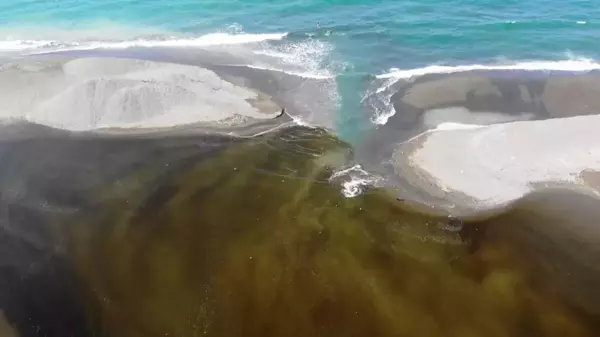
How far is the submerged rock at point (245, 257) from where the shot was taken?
1642cm

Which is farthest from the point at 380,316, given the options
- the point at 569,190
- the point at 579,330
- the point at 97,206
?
the point at 97,206

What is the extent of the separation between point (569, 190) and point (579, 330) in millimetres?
7318

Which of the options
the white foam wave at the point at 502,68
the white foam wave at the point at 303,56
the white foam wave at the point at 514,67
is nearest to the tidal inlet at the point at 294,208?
the white foam wave at the point at 502,68

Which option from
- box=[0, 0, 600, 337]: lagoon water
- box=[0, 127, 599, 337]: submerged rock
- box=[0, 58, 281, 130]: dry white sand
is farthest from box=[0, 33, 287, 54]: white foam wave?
box=[0, 127, 599, 337]: submerged rock

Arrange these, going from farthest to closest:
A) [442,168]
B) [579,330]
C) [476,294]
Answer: [442,168]
[476,294]
[579,330]

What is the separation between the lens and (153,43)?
3697 centimetres

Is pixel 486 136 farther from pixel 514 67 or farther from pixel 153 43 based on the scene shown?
pixel 153 43

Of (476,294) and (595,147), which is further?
(595,147)

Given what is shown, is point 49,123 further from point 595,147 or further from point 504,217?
point 595,147

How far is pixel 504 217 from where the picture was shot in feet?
65.7

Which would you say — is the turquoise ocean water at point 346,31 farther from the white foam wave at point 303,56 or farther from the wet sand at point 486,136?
the wet sand at point 486,136

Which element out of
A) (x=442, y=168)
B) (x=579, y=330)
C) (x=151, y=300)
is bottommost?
(x=579, y=330)

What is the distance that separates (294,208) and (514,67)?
1969 centimetres

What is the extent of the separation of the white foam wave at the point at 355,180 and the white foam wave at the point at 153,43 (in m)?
17.7
